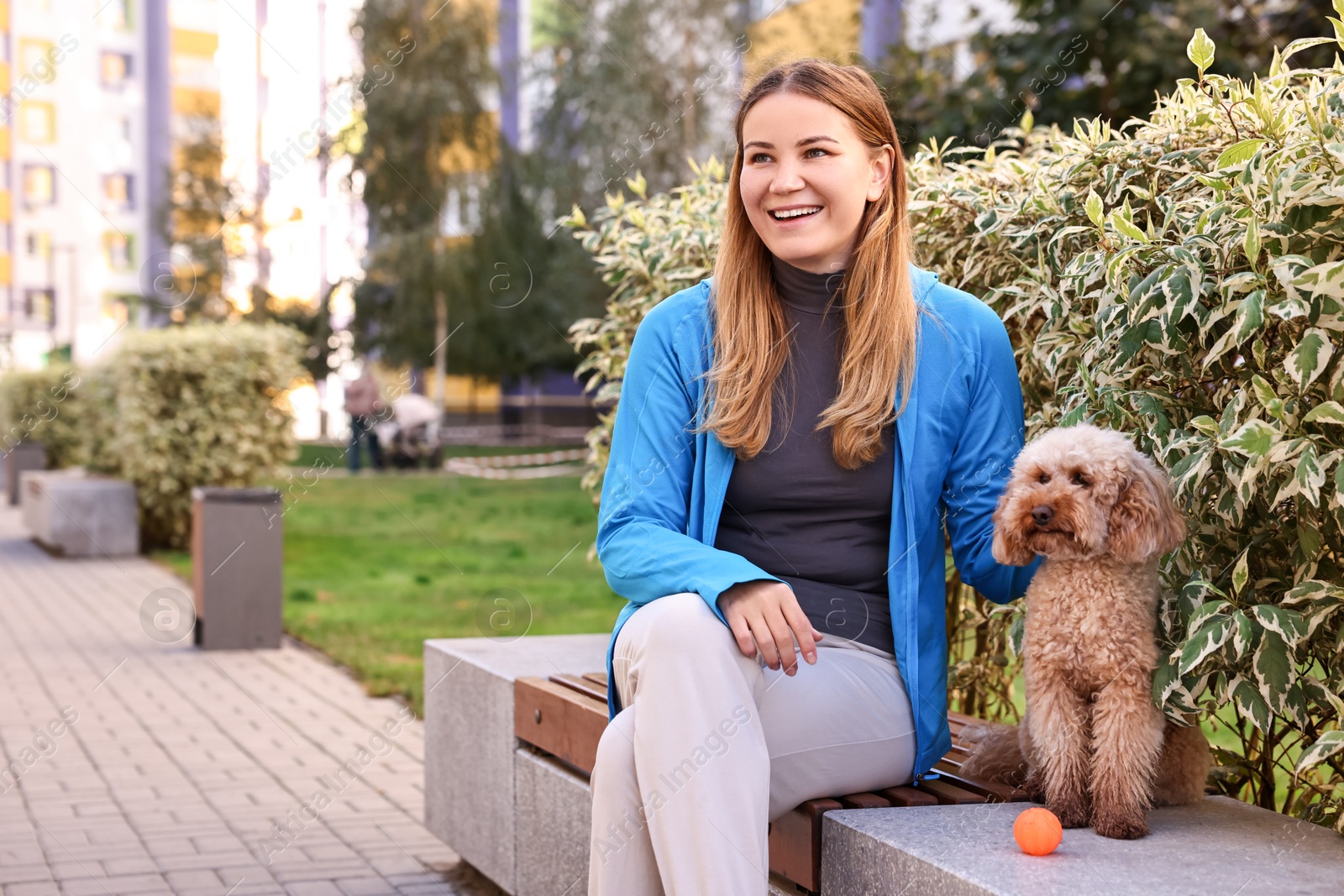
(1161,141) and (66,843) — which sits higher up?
(1161,141)

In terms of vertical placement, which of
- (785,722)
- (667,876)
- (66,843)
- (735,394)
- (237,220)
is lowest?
(66,843)

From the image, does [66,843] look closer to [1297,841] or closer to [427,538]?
[1297,841]

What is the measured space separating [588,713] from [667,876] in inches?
41.9

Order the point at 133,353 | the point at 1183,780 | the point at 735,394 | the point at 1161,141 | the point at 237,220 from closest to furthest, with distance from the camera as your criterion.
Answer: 1. the point at 1183,780
2. the point at 735,394
3. the point at 1161,141
4. the point at 133,353
5. the point at 237,220

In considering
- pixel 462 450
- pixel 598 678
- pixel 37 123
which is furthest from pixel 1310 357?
pixel 37 123

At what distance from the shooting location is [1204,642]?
2.21 metres

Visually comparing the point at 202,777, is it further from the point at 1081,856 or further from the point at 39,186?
the point at 39,186

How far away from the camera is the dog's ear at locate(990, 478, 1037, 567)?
2365mm

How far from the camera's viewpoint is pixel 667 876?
2.28 metres

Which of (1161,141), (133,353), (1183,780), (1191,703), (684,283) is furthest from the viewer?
(133,353)

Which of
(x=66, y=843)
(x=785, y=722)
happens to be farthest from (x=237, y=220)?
(x=785, y=722)

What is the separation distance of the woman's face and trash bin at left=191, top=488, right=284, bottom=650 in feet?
20.1

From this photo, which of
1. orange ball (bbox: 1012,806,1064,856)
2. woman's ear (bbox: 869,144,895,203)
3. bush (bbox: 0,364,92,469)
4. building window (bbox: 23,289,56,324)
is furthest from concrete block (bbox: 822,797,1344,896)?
building window (bbox: 23,289,56,324)

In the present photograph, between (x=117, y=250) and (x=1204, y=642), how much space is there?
61722mm
